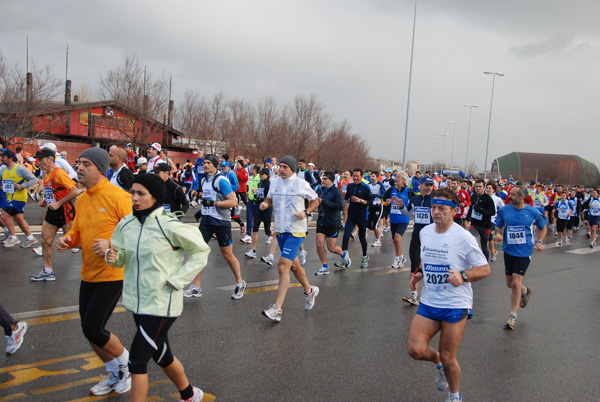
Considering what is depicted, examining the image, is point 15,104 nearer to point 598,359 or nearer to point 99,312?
point 99,312

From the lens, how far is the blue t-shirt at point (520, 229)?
6727 mm

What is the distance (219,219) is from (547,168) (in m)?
90.7

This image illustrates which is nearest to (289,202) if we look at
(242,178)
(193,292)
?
(193,292)

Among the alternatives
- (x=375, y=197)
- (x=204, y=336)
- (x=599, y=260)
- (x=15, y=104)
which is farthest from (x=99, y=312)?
(x=15, y=104)

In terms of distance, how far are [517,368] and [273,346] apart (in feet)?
8.35

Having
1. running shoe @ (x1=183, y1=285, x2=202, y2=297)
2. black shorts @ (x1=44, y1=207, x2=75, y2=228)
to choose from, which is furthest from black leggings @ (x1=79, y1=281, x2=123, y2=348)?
black shorts @ (x1=44, y1=207, x2=75, y2=228)

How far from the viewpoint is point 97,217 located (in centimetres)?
398

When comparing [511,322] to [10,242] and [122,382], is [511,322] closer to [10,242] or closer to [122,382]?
[122,382]

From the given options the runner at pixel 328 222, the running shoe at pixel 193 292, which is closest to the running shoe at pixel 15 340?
the running shoe at pixel 193 292

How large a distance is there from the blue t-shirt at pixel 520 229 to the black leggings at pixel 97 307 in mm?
5277

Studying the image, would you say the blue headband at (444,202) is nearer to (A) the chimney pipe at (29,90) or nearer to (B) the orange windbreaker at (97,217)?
A: (B) the orange windbreaker at (97,217)

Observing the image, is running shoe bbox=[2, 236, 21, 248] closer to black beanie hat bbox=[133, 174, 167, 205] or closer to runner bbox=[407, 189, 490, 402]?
black beanie hat bbox=[133, 174, 167, 205]

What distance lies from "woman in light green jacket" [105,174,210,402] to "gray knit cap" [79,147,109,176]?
2.90 ft

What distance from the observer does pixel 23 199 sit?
921 centimetres
